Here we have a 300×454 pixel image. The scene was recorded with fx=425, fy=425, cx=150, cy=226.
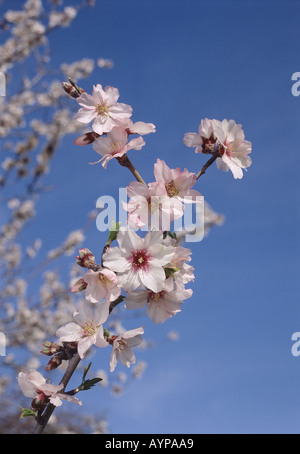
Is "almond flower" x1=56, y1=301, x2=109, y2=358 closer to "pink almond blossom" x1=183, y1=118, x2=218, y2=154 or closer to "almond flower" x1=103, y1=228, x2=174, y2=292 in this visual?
"almond flower" x1=103, y1=228, x2=174, y2=292

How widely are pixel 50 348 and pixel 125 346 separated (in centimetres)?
25

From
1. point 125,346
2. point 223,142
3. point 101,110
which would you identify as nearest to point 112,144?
point 101,110

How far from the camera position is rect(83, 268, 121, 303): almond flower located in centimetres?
127

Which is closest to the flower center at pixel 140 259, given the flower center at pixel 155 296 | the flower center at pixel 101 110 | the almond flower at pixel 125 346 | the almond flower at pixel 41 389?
the flower center at pixel 155 296

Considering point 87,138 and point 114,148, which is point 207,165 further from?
point 87,138

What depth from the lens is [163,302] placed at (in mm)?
1406

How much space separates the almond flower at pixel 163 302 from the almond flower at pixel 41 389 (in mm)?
353

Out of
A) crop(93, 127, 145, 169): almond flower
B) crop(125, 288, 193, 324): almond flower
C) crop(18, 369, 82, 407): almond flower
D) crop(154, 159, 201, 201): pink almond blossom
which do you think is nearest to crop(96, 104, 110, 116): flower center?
crop(93, 127, 145, 169): almond flower

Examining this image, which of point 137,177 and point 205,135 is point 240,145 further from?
point 137,177

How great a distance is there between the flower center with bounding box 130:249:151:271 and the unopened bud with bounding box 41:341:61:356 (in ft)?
1.24

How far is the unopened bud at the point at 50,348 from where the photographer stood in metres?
1.39

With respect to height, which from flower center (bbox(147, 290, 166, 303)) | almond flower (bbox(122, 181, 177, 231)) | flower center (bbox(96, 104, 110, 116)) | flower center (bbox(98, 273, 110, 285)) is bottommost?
flower center (bbox(98, 273, 110, 285))
